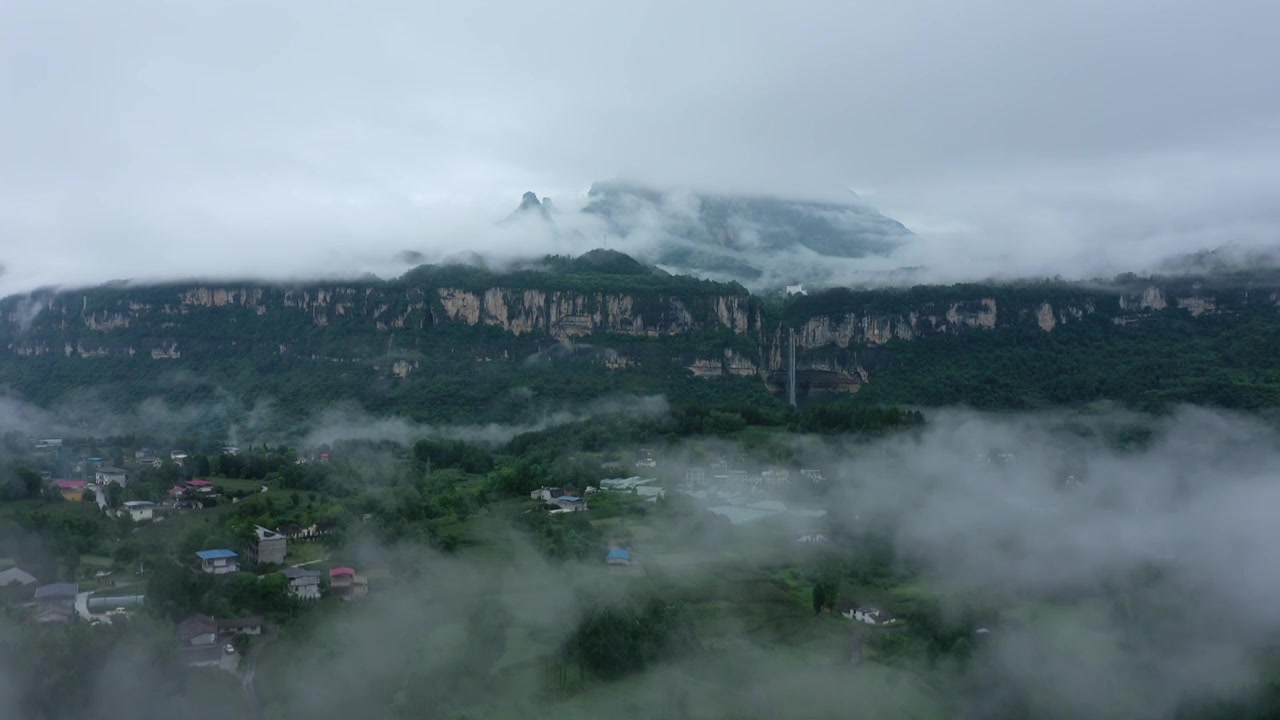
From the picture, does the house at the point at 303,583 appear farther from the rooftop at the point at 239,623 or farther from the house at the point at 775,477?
the house at the point at 775,477

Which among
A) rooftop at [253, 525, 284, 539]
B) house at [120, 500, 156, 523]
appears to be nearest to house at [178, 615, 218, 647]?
rooftop at [253, 525, 284, 539]

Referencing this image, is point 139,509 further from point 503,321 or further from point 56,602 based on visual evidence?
point 503,321

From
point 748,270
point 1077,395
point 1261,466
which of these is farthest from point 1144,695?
point 748,270

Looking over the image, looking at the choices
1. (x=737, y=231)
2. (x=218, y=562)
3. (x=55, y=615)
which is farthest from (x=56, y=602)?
(x=737, y=231)

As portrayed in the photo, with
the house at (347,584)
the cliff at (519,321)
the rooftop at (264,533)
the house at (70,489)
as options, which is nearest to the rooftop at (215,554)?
the rooftop at (264,533)

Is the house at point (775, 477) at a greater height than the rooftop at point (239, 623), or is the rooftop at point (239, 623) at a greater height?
the house at point (775, 477)

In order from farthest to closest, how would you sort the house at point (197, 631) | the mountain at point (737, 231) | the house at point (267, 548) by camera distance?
the mountain at point (737, 231) < the house at point (267, 548) < the house at point (197, 631)
